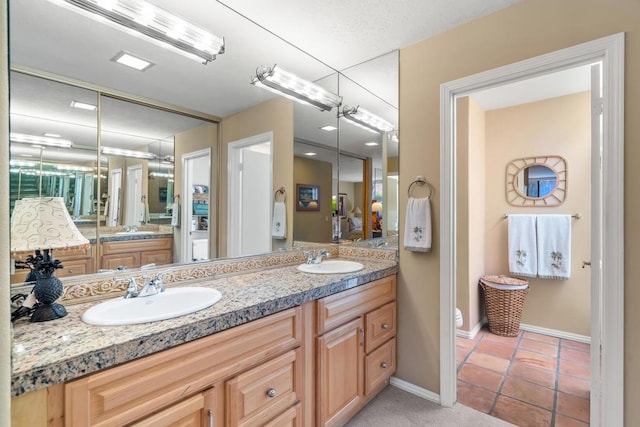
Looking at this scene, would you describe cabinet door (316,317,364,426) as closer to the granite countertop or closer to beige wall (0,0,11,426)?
the granite countertop

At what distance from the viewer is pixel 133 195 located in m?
1.48

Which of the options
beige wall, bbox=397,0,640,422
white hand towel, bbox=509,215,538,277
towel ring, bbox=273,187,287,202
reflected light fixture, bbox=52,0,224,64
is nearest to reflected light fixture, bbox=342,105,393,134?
beige wall, bbox=397,0,640,422

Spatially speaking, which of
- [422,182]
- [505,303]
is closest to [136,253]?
[422,182]

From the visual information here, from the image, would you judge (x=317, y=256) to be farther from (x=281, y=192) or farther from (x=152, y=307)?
(x=152, y=307)

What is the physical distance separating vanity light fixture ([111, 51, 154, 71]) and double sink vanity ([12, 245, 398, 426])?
99cm

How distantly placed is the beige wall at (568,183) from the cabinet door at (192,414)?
10.4ft

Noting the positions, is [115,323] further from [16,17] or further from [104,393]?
[16,17]

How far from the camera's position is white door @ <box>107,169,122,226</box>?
139cm

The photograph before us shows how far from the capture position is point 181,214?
1.68 metres

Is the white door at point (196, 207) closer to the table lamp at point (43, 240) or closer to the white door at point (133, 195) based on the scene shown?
the white door at point (133, 195)

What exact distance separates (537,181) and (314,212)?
7.75ft

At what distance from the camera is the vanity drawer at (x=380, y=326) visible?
6.08 feet

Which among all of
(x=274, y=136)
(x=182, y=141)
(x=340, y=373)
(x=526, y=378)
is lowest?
(x=526, y=378)

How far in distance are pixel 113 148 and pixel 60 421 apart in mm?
1089
